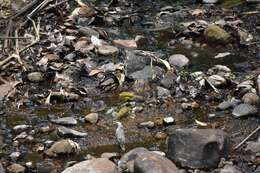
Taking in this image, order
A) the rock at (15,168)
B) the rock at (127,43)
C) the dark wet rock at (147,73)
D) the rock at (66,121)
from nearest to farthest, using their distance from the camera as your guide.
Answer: the rock at (15,168) → the rock at (66,121) → the dark wet rock at (147,73) → the rock at (127,43)

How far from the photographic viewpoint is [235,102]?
7199 mm

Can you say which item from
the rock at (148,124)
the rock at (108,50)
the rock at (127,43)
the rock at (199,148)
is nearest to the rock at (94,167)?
the rock at (199,148)

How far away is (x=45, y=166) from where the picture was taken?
6.02 m

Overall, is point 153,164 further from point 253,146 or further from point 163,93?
point 163,93

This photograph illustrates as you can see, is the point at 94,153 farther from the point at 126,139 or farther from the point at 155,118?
the point at 155,118

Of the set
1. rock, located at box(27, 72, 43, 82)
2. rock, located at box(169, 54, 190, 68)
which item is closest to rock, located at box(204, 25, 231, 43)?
rock, located at box(169, 54, 190, 68)

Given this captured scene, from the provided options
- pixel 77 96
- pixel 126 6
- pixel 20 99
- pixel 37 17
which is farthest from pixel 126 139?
pixel 126 6

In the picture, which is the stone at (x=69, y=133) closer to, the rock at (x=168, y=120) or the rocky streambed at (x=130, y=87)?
the rocky streambed at (x=130, y=87)

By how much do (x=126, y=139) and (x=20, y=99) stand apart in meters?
1.93

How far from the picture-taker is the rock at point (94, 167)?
5535 millimetres

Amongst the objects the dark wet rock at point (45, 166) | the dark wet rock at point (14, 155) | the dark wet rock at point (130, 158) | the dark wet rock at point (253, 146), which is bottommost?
the dark wet rock at point (45, 166)

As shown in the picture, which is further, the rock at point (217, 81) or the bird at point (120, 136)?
the rock at point (217, 81)

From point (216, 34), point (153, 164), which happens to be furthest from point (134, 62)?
point (153, 164)

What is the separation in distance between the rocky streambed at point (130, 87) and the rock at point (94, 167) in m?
0.01
